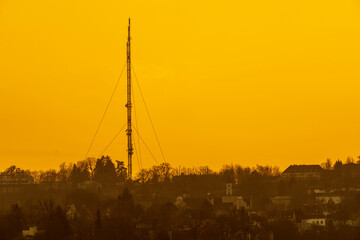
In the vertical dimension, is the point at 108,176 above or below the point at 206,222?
above

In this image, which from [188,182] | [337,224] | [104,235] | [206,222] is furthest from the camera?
[188,182]

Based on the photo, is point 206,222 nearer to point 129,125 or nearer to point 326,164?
point 129,125

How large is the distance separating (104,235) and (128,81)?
62.0 feet

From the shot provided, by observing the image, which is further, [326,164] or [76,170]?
[326,164]

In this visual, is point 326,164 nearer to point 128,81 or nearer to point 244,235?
point 128,81

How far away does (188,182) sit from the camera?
10481 cm

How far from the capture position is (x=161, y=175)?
4309 inches

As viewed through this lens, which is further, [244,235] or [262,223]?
[262,223]

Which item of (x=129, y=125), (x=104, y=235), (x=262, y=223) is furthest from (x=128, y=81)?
(x=104, y=235)

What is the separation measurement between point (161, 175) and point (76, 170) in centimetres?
647

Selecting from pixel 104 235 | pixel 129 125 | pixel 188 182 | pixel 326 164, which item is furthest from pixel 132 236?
pixel 326 164

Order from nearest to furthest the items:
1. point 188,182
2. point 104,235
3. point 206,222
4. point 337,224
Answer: point 104,235 < point 206,222 < point 337,224 < point 188,182

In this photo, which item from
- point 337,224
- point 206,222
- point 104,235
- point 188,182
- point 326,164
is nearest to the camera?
point 104,235

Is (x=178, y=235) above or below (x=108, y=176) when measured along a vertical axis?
below
